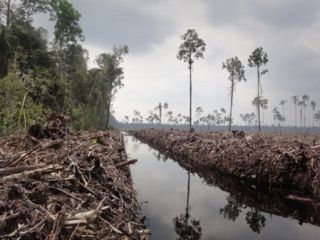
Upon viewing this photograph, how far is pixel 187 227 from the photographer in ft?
28.6

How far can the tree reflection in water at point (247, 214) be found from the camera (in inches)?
349

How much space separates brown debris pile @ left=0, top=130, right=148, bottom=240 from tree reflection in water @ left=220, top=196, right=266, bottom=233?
412 cm

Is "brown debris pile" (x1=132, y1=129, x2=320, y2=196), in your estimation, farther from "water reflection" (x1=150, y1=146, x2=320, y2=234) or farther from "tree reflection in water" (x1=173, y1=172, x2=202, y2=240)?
"tree reflection in water" (x1=173, y1=172, x2=202, y2=240)

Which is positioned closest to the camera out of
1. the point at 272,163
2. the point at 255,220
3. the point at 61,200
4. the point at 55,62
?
the point at 61,200

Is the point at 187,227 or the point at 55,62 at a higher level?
the point at 55,62

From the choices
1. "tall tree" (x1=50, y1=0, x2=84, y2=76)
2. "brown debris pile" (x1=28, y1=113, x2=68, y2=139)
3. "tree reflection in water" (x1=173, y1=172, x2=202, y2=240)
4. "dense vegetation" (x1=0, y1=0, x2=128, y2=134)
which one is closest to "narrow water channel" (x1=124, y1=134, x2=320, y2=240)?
"tree reflection in water" (x1=173, y1=172, x2=202, y2=240)

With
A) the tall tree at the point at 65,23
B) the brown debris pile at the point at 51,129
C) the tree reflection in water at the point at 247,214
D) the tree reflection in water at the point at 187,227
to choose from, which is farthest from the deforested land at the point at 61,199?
the tall tree at the point at 65,23

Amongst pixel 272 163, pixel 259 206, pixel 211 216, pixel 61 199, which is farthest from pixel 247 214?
pixel 61 199

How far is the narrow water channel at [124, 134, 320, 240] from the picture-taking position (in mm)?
8164

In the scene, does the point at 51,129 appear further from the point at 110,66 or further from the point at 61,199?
the point at 110,66

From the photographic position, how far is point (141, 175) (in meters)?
18.3

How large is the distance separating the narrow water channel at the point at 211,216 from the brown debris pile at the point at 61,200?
2934 millimetres

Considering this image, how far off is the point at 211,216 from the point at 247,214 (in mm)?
Answer: 1047

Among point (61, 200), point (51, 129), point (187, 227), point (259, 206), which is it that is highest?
point (51, 129)
